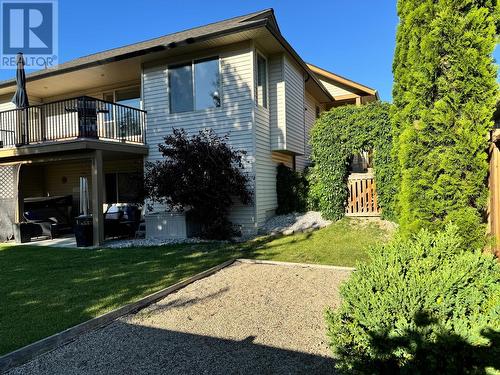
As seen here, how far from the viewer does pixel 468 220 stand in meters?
3.72

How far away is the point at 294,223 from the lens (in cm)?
1053

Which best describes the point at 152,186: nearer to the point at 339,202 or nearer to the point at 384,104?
the point at 339,202

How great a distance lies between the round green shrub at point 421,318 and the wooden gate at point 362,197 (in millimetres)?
7863

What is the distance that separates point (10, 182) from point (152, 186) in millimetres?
5674

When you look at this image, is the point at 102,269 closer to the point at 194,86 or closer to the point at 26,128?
the point at 194,86

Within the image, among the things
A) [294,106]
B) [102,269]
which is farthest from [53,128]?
[294,106]

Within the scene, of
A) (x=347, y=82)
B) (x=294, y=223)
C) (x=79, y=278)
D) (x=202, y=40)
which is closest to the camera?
(x=79, y=278)

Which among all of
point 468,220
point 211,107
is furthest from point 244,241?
point 468,220

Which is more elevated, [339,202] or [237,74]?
[237,74]

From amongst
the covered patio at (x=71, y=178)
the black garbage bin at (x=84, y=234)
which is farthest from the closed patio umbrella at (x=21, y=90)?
the black garbage bin at (x=84, y=234)

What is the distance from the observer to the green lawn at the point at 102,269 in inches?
160

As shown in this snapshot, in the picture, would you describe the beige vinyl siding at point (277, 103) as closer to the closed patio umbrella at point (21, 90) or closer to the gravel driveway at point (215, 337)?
the gravel driveway at point (215, 337)

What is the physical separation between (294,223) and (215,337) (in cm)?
729

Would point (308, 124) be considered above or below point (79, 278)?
above
